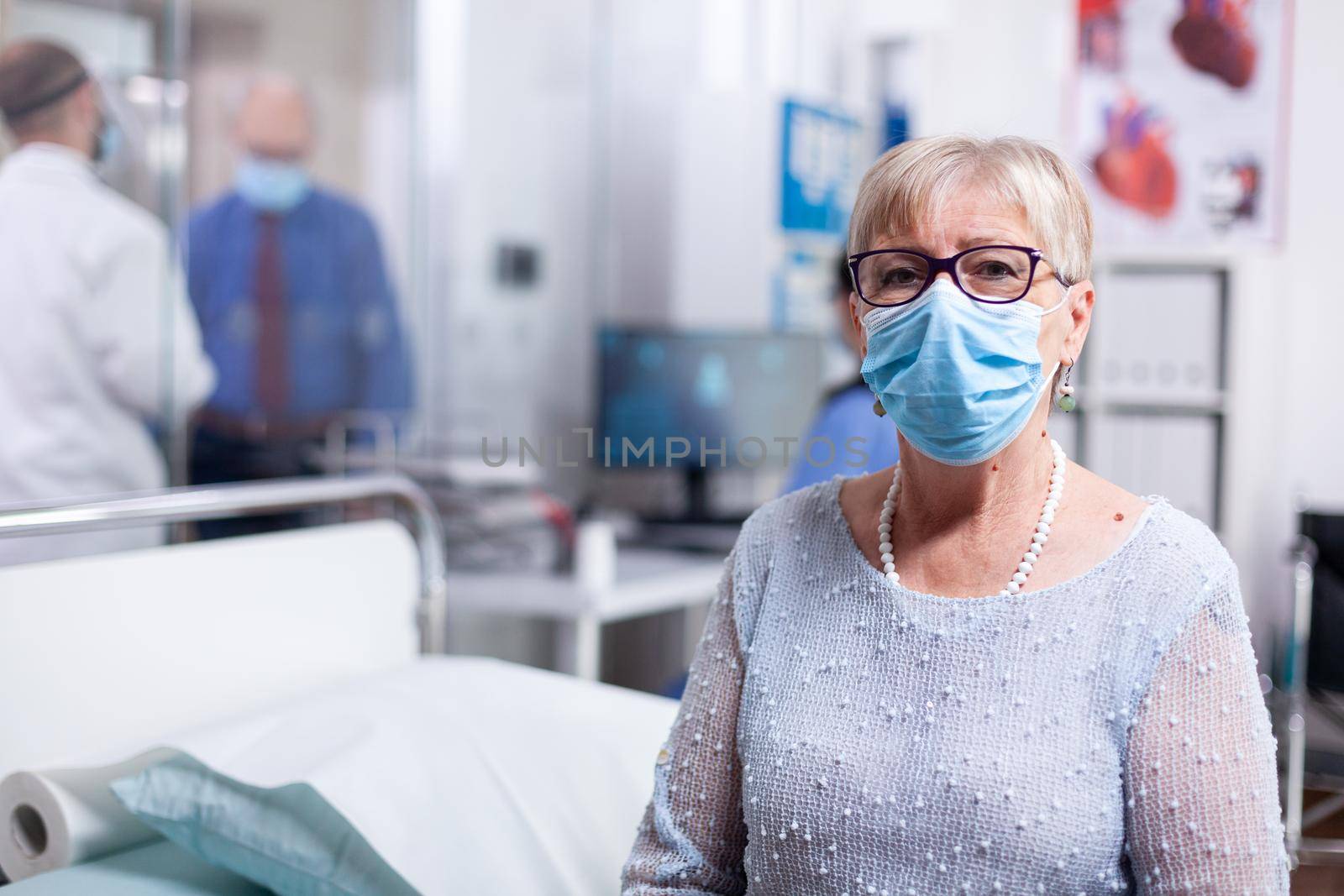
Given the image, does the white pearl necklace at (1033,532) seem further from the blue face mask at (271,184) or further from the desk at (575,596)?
the blue face mask at (271,184)

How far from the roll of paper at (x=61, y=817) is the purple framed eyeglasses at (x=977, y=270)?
0.96 metres

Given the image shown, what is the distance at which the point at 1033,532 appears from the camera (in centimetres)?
106

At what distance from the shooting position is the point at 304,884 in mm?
1286

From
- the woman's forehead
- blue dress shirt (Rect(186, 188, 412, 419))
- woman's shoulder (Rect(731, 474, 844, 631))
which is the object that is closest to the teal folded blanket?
woman's shoulder (Rect(731, 474, 844, 631))

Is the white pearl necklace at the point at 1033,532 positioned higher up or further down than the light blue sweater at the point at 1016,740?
higher up

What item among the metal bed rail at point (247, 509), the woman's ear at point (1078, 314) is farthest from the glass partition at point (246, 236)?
the woman's ear at point (1078, 314)

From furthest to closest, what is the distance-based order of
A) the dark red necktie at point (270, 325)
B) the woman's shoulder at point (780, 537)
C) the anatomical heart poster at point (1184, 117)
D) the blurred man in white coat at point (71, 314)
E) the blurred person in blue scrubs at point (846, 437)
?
the anatomical heart poster at point (1184, 117)
the dark red necktie at point (270, 325)
the blurred person in blue scrubs at point (846, 437)
the blurred man in white coat at point (71, 314)
the woman's shoulder at point (780, 537)

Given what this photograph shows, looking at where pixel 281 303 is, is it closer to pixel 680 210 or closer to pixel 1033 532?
pixel 680 210

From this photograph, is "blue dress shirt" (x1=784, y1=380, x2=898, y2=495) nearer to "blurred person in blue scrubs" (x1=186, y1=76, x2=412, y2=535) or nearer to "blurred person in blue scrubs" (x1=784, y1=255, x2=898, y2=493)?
"blurred person in blue scrubs" (x1=784, y1=255, x2=898, y2=493)

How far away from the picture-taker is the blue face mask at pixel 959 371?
1.00 m

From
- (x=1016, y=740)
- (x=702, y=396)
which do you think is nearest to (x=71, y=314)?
(x=702, y=396)

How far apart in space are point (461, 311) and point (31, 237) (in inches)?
50.9

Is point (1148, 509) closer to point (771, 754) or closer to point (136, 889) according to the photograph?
point (771, 754)

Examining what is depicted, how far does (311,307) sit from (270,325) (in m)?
0.14
